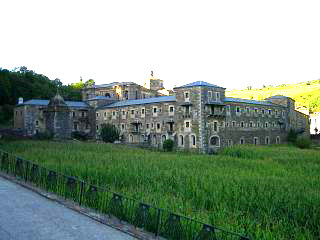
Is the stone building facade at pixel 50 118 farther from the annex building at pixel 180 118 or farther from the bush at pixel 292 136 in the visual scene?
the bush at pixel 292 136

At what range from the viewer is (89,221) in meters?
10.4

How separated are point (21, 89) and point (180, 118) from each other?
3995 cm

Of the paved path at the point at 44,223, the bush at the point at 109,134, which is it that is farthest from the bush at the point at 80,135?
the paved path at the point at 44,223

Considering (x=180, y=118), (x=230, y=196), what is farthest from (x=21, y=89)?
(x=230, y=196)

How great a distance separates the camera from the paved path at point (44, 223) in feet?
29.3

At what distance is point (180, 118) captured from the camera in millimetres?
51938

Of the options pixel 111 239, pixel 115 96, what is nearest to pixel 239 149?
pixel 111 239

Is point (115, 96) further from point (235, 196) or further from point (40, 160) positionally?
point (235, 196)

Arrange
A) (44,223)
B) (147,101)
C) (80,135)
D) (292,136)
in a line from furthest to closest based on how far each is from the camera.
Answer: (80,135) < (292,136) < (147,101) < (44,223)

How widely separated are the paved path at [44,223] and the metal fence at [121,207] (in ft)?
2.76

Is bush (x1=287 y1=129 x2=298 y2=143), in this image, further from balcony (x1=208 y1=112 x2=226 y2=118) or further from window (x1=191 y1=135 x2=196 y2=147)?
window (x1=191 y1=135 x2=196 y2=147)

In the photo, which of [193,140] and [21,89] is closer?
[193,140]

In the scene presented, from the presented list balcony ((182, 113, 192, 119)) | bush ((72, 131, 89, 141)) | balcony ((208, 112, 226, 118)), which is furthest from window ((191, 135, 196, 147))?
bush ((72, 131, 89, 141))

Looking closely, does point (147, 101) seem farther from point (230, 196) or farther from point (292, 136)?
point (230, 196)
